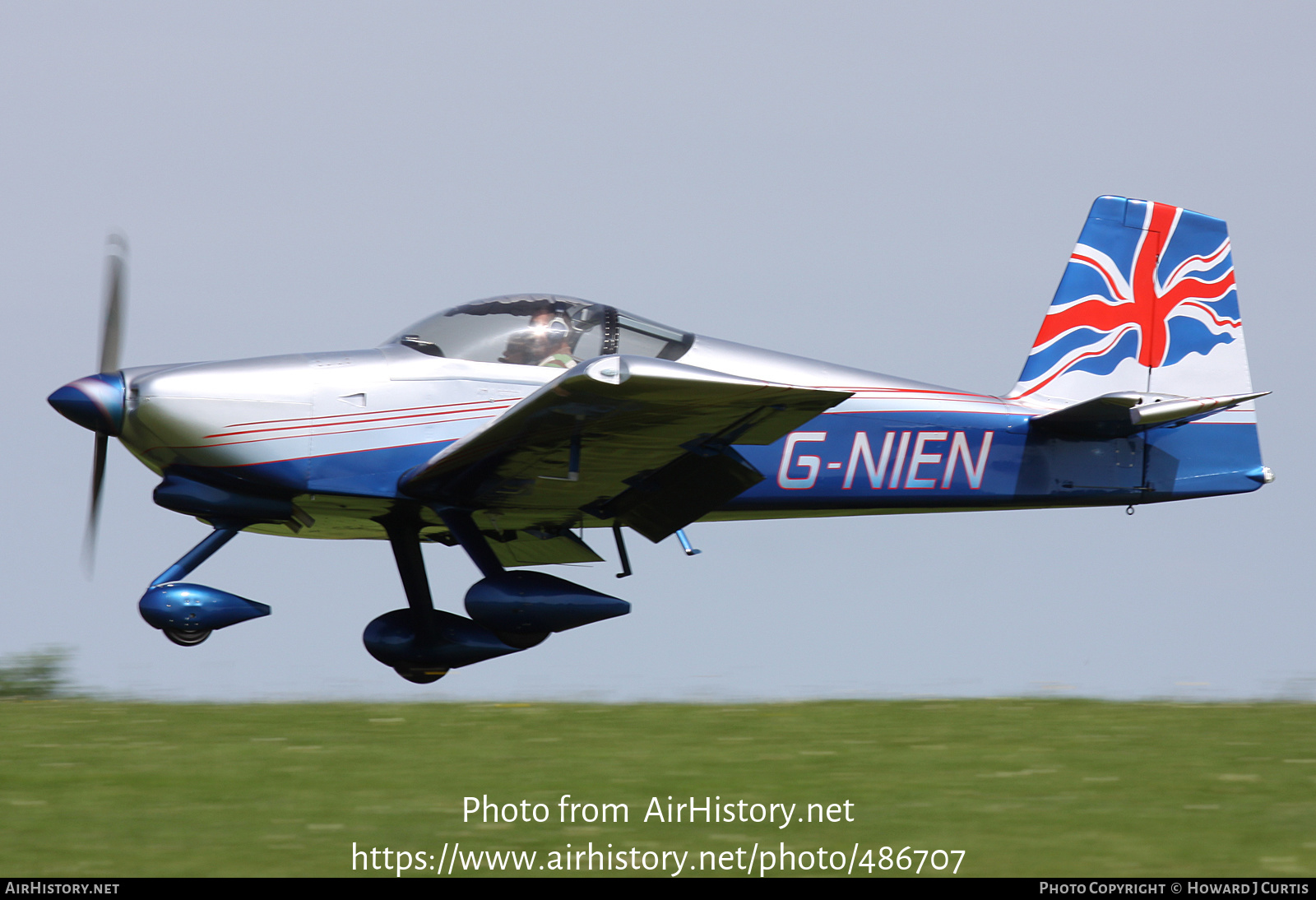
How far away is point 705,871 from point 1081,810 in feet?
5.79

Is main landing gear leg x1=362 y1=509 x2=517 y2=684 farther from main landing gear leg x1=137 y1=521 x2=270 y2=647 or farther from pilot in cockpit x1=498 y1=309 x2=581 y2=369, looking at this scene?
pilot in cockpit x1=498 y1=309 x2=581 y2=369

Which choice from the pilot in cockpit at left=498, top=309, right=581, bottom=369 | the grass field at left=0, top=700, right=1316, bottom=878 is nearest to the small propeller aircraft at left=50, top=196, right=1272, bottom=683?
the pilot in cockpit at left=498, top=309, right=581, bottom=369

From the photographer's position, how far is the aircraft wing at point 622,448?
21.1 ft

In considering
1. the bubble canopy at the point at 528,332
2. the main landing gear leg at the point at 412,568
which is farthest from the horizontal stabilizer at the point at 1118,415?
the main landing gear leg at the point at 412,568

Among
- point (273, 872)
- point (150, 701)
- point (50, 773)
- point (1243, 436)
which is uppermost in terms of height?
point (1243, 436)

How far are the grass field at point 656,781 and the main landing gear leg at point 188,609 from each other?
1.65ft

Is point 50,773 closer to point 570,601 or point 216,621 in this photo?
point 216,621

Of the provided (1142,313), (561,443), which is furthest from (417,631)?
(1142,313)

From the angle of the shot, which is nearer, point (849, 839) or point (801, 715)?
point (849, 839)

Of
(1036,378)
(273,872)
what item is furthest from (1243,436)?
(273,872)

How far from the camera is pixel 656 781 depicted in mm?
5957

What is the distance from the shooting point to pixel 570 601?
7934 mm

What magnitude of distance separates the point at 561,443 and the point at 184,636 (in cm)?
274
